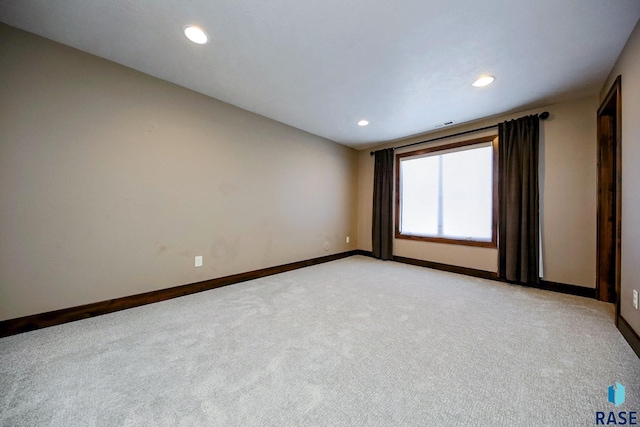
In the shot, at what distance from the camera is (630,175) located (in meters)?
1.82

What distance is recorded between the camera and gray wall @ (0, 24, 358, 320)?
1918 mm

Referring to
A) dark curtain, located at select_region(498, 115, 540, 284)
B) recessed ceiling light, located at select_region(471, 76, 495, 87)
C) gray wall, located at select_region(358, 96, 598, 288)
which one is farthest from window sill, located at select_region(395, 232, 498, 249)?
recessed ceiling light, located at select_region(471, 76, 495, 87)

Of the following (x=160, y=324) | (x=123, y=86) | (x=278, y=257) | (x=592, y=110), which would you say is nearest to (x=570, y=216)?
(x=592, y=110)

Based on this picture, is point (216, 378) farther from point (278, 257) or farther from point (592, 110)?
point (592, 110)

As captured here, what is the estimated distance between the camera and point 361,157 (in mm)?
5242

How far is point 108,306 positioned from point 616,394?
3.71 meters

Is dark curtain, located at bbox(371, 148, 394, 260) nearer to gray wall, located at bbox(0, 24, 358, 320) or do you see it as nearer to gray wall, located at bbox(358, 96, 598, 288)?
gray wall, located at bbox(358, 96, 598, 288)

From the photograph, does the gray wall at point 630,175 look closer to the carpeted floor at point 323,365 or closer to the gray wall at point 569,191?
the carpeted floor at point 323,365

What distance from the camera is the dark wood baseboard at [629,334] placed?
1643mm

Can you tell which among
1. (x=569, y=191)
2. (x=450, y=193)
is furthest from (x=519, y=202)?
(x=450, y=193)

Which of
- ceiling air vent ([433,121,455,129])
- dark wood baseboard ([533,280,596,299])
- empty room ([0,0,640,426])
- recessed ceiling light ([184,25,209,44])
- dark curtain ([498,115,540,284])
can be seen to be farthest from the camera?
ceiling air vent ([433,121,455,129])

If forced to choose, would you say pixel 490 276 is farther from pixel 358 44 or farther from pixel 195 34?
pixel 195 34

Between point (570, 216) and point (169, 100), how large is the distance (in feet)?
16.1

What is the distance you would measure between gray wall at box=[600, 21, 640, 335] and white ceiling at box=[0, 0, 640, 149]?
0.67ft
